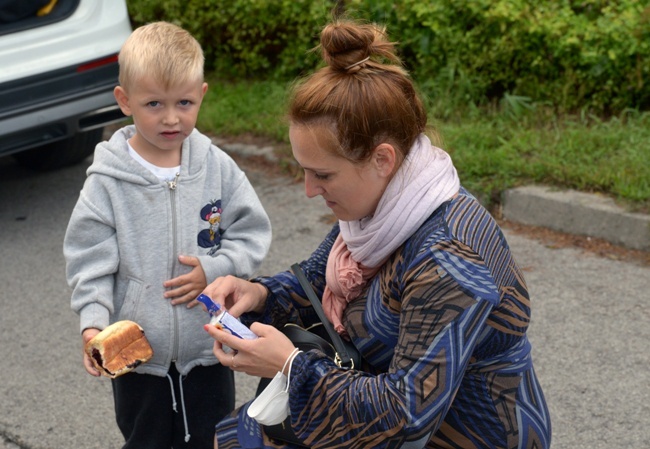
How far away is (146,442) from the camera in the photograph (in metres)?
2.68

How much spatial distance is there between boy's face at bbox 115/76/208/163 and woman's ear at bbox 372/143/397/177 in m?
0.65

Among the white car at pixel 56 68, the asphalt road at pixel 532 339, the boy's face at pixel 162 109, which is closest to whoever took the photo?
the boy's face at pixel 162 109

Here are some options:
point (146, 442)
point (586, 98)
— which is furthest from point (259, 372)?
point (586, 98)

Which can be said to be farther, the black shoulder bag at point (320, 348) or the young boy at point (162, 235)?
the young boy at point (162, 235)

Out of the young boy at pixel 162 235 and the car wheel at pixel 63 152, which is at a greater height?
the young boy at pixel 162 235

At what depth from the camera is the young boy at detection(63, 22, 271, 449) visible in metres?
2.45

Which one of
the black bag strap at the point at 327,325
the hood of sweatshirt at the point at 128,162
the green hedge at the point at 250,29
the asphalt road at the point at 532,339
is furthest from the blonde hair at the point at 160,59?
the green hedge at the point at 250,29

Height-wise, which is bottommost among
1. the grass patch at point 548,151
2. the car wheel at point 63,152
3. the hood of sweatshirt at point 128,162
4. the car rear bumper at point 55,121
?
the car wheel at point 63,152

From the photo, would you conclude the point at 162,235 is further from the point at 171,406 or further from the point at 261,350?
the point at 261,350

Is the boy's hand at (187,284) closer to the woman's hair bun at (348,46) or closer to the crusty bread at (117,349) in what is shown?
the crusty bread at (117,349)

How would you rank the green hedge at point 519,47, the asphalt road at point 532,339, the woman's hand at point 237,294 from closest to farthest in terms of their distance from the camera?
the woman's hand at point 237,294, the asphalt road at point 532,339, the green hedge at point 519,47

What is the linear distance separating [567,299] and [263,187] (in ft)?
Result: 7.15

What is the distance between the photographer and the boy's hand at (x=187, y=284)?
251cm

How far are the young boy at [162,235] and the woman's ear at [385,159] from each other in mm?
658
